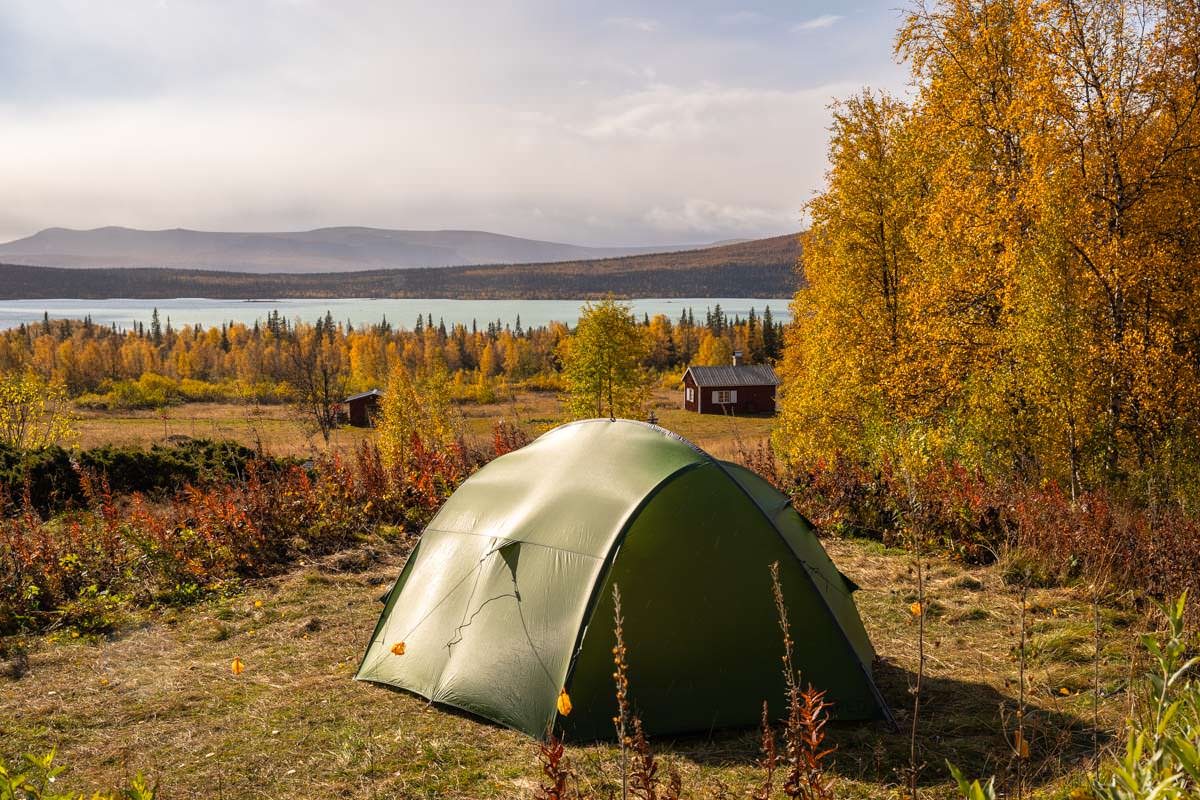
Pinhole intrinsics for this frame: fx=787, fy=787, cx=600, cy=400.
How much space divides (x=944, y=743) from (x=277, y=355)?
131099 mm

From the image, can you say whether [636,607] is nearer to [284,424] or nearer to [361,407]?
[284,424]

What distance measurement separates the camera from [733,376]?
74125mm

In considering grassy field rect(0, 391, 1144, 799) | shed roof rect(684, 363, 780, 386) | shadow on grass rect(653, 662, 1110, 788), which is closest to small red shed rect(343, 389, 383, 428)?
shed roof rect(684, 363, 780, 386)

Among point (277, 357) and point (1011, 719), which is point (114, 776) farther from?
point (277, 357)

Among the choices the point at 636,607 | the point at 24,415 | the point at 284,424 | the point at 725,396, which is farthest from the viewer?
the point at 725,396

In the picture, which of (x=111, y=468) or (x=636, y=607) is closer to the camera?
A: (x=636, y=607)

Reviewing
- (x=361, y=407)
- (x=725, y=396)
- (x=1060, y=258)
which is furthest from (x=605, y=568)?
(x=361, y=407)

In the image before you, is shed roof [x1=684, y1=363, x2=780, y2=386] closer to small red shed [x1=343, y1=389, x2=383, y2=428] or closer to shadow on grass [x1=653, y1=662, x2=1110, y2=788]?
small red shed [x1=343, y1=389, x2=383, y2=428]

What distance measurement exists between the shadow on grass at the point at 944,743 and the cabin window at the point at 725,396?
2635 inches

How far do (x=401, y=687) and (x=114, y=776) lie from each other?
2.03 metres

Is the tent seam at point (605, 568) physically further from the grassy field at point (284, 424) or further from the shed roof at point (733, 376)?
the shed roof at point (733, 376)

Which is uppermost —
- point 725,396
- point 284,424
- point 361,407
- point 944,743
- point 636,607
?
point 636,607

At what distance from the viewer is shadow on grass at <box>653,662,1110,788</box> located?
199 inches

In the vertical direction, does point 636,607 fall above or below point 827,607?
above
